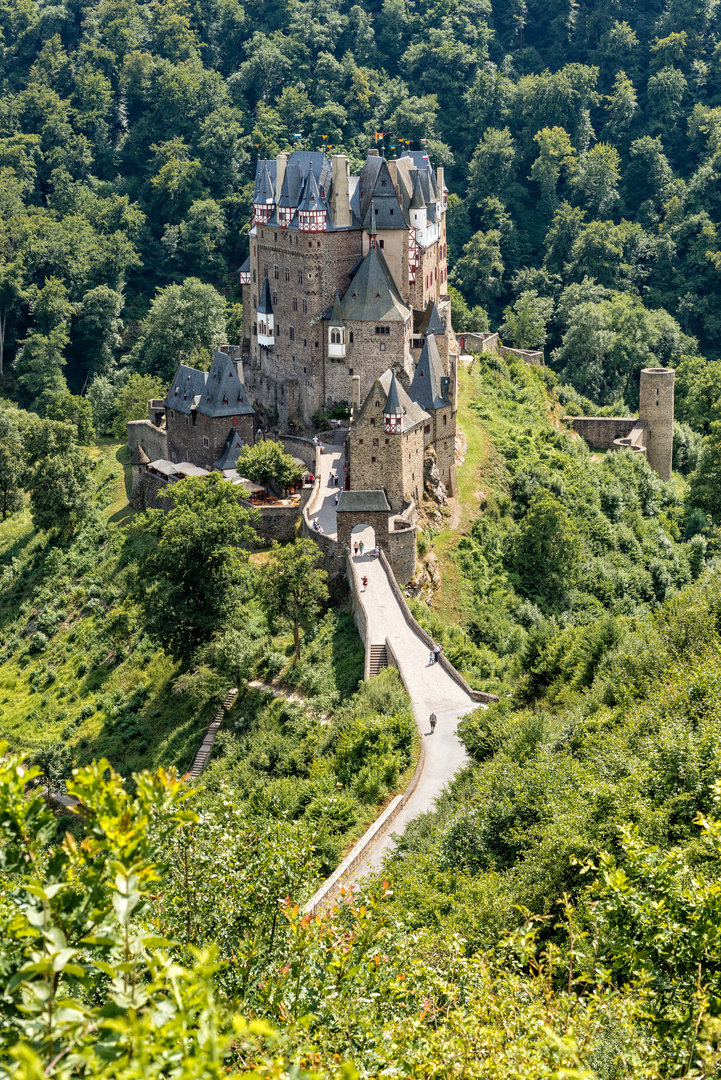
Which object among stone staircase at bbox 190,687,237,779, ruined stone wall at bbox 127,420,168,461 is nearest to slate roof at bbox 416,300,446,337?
ruined stone wall at bbox 127,420,168,461

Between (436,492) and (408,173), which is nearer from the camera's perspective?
(436,492)

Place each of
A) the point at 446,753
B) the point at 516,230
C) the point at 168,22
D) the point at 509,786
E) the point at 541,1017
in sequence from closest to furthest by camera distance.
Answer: the point at 541,1017, the point at 509,786, the point at 446,753, the point at 516,230, the point at 168,22

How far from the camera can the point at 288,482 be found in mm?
58062

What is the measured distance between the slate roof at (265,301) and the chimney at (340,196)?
634 centimetres

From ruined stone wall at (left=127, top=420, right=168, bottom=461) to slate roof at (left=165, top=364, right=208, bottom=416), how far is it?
2844 millimetres

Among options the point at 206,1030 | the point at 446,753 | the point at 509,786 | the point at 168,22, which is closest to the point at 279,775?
the point at 446,753

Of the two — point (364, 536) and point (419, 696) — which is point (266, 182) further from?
point (419, 696)

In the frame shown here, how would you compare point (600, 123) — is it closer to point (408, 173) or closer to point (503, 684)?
point (408, 173)

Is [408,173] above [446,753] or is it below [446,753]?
above

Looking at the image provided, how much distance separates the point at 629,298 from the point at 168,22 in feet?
201

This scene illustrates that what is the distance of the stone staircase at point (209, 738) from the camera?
4441 centimetres

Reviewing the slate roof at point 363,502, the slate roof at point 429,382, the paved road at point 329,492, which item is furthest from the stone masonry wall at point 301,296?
the slate roof at point 363,502

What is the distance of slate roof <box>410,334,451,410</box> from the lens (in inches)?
2297

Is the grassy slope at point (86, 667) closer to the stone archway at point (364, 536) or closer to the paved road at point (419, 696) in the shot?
the paved road at point (419, 696)
